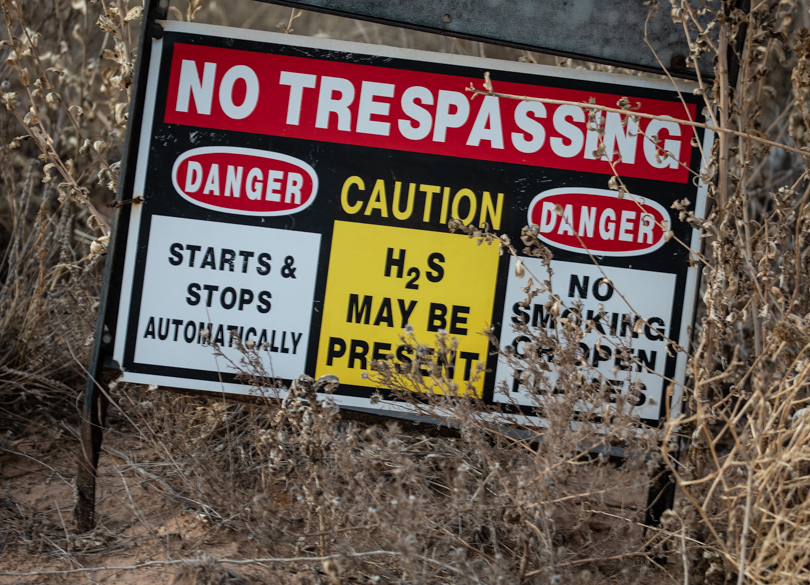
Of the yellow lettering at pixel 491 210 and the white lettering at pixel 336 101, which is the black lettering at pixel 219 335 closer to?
the white lettering at pixel 336 101

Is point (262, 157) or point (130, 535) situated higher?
point (262, 157)

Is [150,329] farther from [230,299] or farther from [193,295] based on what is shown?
[230,299]

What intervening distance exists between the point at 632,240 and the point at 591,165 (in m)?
0.29

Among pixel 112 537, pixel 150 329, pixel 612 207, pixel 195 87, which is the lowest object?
pixel 112 537

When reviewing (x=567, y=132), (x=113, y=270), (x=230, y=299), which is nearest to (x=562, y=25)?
(x=567, y=132)

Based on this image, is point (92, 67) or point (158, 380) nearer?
point (158, 380)

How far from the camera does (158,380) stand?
93.6 inches

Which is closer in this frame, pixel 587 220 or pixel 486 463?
pixel 486 463

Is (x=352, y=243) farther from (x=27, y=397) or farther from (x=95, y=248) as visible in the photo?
(x=27, y=397)

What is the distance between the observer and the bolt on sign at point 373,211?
2379 mm

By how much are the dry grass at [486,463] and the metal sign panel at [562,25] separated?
→ 117mm

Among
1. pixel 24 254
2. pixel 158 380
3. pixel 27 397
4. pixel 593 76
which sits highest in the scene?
pixel 593 76

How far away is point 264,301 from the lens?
2408 mm

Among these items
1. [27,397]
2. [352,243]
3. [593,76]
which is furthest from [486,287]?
[27,397]
